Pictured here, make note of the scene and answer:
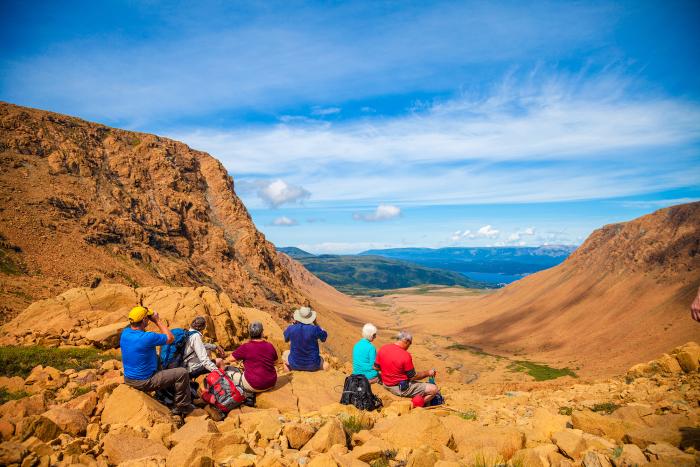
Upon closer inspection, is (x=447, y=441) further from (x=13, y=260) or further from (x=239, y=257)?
(x=239, y=257)

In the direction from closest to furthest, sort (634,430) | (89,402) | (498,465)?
(498,465), (634,430), (89,402)

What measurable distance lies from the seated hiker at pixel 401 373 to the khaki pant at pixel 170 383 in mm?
4840

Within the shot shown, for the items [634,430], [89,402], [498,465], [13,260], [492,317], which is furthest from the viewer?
[492,317]

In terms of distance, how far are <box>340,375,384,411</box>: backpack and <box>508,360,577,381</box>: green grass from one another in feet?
135

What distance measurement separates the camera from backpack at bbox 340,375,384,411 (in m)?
9.30

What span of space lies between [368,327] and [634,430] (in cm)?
595

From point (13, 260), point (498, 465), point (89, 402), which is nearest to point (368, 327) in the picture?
point (498, 465)

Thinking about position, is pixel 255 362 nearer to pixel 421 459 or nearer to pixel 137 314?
pixel 137 314

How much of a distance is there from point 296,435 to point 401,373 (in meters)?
4.54

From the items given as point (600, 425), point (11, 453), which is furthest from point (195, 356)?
point (600, 425)

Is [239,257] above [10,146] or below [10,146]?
below

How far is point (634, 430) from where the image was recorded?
6227 mm

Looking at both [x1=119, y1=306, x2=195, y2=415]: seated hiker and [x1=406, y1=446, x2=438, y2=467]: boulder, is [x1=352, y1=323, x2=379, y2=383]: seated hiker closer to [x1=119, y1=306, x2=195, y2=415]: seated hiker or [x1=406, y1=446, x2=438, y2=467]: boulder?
[x1=119, y1=306, x2=195, y2=415]: seated hiker

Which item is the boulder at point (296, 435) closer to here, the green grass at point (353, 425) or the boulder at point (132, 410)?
the green grass at point (353, 425)
